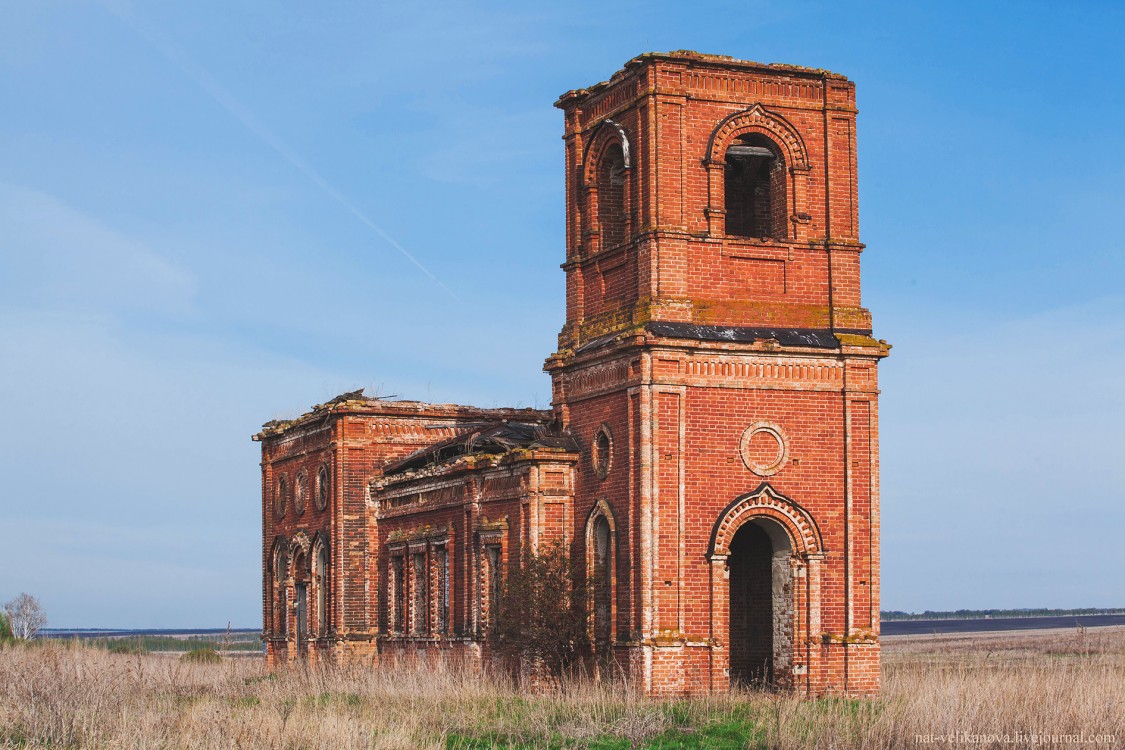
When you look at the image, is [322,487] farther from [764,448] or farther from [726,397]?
[764,448]

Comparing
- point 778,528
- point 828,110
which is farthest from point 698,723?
point 828,110

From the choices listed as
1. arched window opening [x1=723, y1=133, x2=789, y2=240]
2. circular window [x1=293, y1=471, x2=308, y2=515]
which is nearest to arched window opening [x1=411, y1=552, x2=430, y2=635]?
circular window [x1=293, y1=471, x2=308, y2=515]

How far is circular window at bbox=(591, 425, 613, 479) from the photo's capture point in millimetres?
28080

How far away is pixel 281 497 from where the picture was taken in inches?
1639

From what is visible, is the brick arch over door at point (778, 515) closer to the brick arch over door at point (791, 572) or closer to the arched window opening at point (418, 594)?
the brick arch over door at point (791, 572)

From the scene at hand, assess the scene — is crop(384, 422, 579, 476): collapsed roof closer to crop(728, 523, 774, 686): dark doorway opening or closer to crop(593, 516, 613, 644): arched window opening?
crop(593, 516, 613, 644): arched window opening

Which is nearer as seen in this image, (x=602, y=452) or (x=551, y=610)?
(x=551, y=610)

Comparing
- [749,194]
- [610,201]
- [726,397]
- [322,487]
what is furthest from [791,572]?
[322,487]

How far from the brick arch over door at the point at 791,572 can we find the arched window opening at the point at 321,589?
1365 centimetres

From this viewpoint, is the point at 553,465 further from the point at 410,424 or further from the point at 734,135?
the point at 410,424

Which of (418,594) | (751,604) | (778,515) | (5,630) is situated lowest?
(5,630)

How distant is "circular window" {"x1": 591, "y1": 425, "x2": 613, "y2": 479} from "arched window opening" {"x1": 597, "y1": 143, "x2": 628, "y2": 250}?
3547mm

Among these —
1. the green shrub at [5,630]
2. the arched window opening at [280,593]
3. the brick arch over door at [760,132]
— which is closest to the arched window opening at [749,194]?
the brick arch over door at [760,132]

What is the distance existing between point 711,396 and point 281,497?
17.3 m
